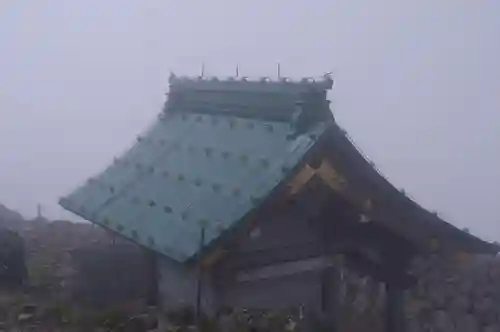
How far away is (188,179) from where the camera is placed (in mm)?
4594

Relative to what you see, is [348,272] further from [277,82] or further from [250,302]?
[277,82]

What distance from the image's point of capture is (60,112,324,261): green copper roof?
3953 millimetres

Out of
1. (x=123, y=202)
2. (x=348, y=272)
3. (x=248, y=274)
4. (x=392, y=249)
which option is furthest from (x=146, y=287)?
(x=392, y=249)

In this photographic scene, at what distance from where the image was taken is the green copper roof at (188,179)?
3.95 meters

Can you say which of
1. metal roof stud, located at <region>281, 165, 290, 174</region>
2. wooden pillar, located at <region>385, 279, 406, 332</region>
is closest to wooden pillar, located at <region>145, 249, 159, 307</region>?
metal roof stud, located at <region>281, 165, 290, 174</region>

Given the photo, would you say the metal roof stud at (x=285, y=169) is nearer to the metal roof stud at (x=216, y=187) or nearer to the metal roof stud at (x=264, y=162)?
the metal roof stud at (x=264, y=162)

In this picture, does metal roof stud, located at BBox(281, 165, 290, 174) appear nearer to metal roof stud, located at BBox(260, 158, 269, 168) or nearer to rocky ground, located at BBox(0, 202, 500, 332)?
metal roof stud, located at BBox(260, 158, 269, 168)

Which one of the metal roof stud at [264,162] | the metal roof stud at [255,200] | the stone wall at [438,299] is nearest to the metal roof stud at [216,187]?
the metal roof stud at [264,162]

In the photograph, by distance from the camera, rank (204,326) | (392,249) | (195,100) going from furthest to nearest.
→ (195,100) < (392,249) < (204,326)

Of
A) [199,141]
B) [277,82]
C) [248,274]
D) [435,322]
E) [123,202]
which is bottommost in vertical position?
[435,322]

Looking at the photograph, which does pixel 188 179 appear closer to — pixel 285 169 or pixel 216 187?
pixel 216 187

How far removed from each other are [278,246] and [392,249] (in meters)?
0.91

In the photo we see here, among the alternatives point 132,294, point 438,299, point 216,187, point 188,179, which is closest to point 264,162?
point 216,187

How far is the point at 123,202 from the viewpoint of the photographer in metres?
4.77
